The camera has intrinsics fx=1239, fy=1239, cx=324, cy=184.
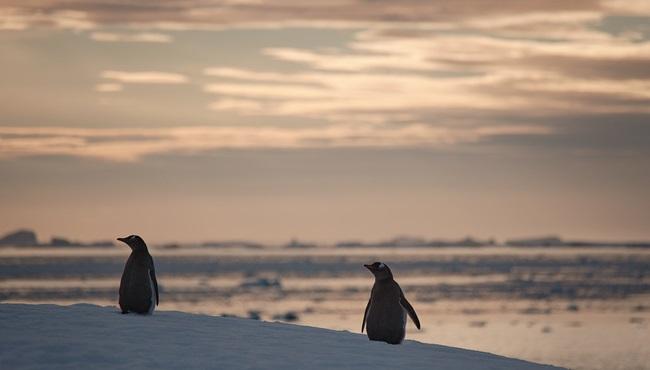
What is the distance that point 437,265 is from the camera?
126625 mm

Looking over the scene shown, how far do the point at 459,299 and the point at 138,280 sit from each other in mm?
51184

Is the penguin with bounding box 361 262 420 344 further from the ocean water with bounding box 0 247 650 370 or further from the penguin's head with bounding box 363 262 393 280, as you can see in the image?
the ocean water with bounding box 0 247 650 370

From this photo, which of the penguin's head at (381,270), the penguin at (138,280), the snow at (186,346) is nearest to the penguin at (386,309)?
the penguin's head at (381,270)

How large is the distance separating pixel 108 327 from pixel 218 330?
5.26 ft

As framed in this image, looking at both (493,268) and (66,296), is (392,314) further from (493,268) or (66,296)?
(493,268)

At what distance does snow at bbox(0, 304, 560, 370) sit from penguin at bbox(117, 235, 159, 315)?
26 centimetres

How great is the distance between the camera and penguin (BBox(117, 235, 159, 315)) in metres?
17.5

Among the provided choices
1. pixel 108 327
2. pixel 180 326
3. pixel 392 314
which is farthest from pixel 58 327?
pixel 392 314

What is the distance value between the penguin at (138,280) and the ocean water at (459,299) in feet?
64.9

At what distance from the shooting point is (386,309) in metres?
17.2

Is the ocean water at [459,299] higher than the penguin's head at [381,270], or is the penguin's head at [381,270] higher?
the penguin's head at [381,270]

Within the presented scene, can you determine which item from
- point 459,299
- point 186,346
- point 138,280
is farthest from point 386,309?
point 459,299

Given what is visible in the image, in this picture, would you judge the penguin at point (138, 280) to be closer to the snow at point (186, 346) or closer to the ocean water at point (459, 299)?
the snow at point (186, 346)

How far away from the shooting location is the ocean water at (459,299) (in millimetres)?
41906
